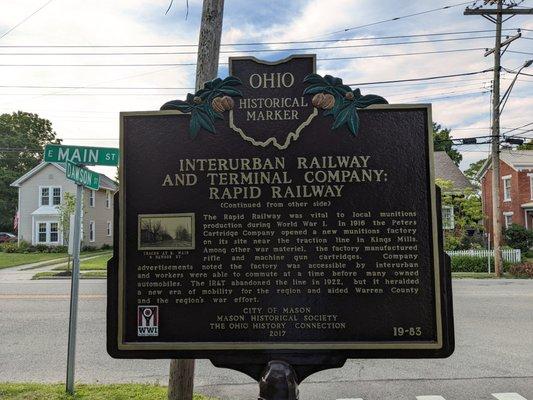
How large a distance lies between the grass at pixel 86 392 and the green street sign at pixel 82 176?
7.12ft

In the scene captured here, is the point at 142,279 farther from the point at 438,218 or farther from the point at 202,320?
the point at 438,218

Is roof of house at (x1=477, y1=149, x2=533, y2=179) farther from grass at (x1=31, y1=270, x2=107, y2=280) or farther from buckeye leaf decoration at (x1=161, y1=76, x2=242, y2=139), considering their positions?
buckeye leaf decoration at (x1=161, y1=76, x2=242, y2=139)

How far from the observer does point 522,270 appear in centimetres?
1859

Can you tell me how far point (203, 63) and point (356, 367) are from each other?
4.35 metres

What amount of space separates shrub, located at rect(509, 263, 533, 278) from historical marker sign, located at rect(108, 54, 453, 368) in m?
17.9

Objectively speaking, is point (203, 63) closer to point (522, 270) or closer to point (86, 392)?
point (86, 392)

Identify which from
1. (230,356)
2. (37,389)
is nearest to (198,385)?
(37,389)

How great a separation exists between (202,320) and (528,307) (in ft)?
31.6

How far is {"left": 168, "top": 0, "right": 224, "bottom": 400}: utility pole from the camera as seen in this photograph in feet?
13.1

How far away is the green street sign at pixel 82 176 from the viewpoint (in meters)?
4.69

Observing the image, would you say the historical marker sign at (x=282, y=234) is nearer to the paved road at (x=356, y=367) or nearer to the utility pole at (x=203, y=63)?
the utility pole at (x=203, y=63)

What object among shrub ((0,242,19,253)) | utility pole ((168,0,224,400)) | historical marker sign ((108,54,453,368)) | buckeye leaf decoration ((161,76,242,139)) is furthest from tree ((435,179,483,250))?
shrub ((0,242,19,253))

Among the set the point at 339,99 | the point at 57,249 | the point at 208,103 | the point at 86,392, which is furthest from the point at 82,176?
the point at 57,249

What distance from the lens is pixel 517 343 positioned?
23.5 feet
